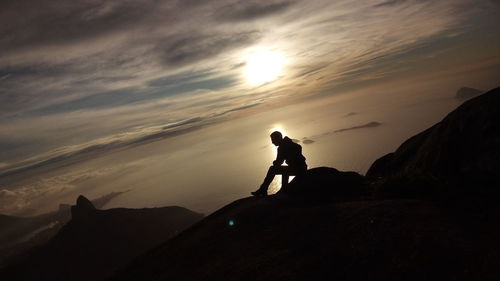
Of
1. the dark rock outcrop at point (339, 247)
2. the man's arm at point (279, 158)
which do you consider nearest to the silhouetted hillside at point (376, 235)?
the dark rock outcrop at point (339, 247)

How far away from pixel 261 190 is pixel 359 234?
6710 millimetres

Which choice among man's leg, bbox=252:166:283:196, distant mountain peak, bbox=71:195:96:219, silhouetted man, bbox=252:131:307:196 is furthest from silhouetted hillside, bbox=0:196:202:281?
silhouetted man, bbox=252:131:307:196

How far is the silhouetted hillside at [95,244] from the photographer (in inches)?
5039

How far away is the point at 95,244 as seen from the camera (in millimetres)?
141500

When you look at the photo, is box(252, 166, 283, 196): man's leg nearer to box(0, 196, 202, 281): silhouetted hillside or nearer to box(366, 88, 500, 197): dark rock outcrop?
box(366, 88, 500, 197): dark rock outcrop

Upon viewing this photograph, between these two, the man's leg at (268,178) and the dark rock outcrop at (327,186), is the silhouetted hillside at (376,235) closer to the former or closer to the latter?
the dark rock outcrop at (327,186)

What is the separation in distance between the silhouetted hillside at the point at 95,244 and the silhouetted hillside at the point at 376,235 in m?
122

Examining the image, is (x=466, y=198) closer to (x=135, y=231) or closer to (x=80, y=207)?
(x=135, y=231)

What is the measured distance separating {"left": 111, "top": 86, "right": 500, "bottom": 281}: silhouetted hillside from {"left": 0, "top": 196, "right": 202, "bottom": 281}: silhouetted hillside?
4812 inches

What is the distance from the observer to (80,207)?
178 meters

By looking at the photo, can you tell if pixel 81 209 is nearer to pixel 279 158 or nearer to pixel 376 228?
pixel 279 158

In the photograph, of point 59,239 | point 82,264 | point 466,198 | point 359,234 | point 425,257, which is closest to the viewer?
point 425,257

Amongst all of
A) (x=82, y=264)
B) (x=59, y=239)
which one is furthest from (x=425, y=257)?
(x=59, y=239)

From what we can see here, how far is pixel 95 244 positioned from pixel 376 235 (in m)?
161
